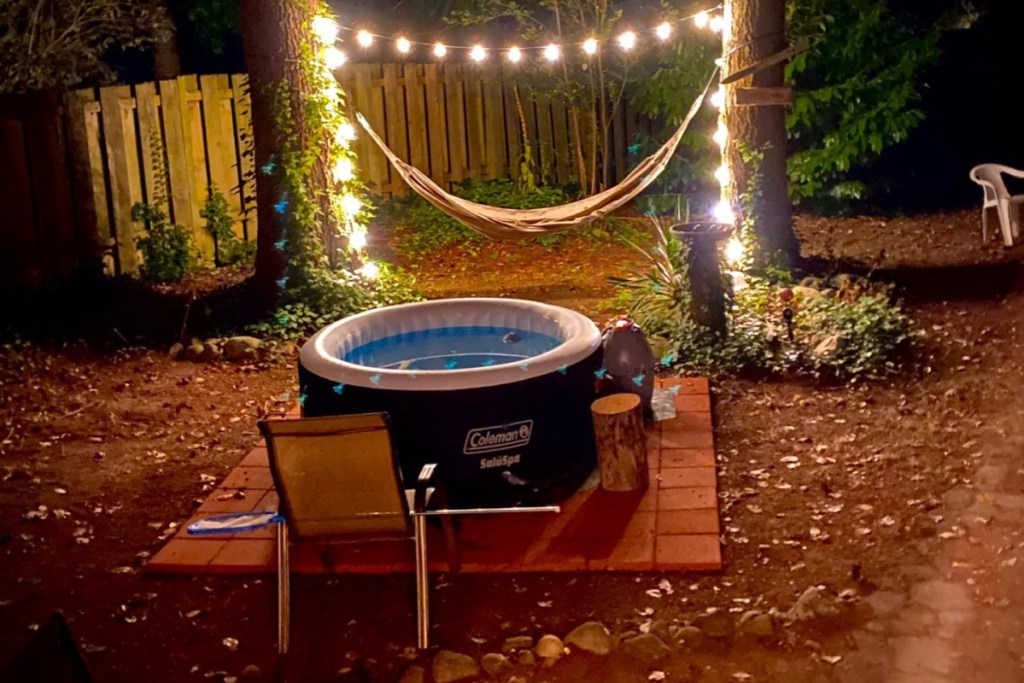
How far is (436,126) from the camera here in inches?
447

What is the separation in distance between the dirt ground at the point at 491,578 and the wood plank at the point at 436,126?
5048 millimetres

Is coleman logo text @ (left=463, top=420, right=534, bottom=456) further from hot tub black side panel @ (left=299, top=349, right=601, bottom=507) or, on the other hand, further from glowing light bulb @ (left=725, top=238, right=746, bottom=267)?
glowing light bulb @ (left=725, top=238, right=746, bottom=267)

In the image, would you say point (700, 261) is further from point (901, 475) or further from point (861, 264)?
point (861, 264)

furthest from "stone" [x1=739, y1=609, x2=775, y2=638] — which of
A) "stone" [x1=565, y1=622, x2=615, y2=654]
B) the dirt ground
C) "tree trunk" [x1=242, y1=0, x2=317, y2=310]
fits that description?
"tree trunk" [x1=242, y1=0, x2=317, y2=310]

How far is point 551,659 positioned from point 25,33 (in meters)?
6.83

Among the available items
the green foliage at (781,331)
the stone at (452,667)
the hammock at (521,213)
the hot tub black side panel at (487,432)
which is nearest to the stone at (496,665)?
the stone at (452,667)

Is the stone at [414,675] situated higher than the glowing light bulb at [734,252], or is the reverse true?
the glowing light bulb at [734,252]

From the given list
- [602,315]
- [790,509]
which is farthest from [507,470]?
[602,315]

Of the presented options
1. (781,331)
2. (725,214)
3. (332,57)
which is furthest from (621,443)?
(332,57)

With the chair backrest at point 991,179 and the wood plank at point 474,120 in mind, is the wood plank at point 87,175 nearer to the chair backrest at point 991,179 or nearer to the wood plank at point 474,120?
the wood plank at point 474,120

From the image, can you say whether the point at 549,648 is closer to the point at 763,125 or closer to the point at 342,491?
the point at 342,491

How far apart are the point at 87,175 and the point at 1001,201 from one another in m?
6.34

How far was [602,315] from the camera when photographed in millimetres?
7270

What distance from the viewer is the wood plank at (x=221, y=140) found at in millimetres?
8797
